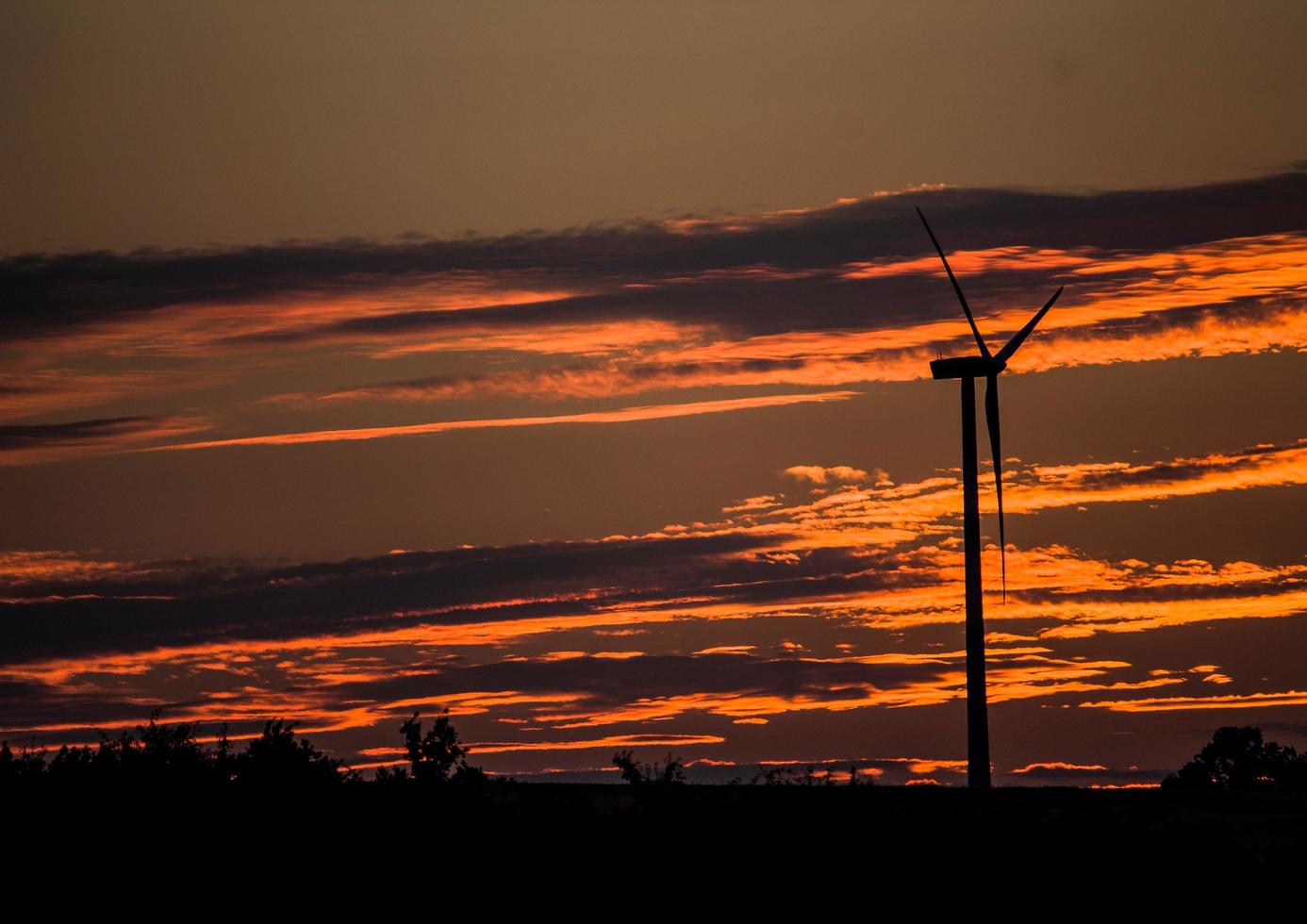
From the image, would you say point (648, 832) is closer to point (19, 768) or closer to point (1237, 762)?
point (19, 768)

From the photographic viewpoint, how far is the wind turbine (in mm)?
Result: 73625

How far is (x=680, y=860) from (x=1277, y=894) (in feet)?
40.0

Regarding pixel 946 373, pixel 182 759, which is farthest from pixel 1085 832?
pixel 946 373

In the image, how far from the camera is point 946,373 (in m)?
80.2

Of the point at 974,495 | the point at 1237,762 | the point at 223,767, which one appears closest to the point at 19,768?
the point at 223,767

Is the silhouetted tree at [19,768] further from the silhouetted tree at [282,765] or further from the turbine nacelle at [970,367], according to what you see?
the turbine nacelle at [970,367]

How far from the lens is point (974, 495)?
7662 centimetres

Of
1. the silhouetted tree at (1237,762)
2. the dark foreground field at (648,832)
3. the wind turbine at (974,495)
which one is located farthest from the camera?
the silhouetted tree at (1237,762)

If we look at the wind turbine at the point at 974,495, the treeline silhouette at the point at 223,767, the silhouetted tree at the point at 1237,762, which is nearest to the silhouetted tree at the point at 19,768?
the treeline silhouette at the point at 223,767

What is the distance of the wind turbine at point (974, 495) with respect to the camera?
73.6 metres

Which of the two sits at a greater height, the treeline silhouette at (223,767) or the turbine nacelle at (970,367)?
the turbine nacelle at (970,367)

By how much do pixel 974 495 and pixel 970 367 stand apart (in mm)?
5267

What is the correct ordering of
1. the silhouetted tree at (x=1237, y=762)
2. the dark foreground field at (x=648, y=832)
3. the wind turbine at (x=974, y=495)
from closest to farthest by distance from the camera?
the dark foreground field at (x=648, y=832), the wind turbine at (x=974, y=495), the silhouetted tree at (x=1237, y=762)

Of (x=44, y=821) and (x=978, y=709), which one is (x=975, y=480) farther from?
(x=44, y=821)
